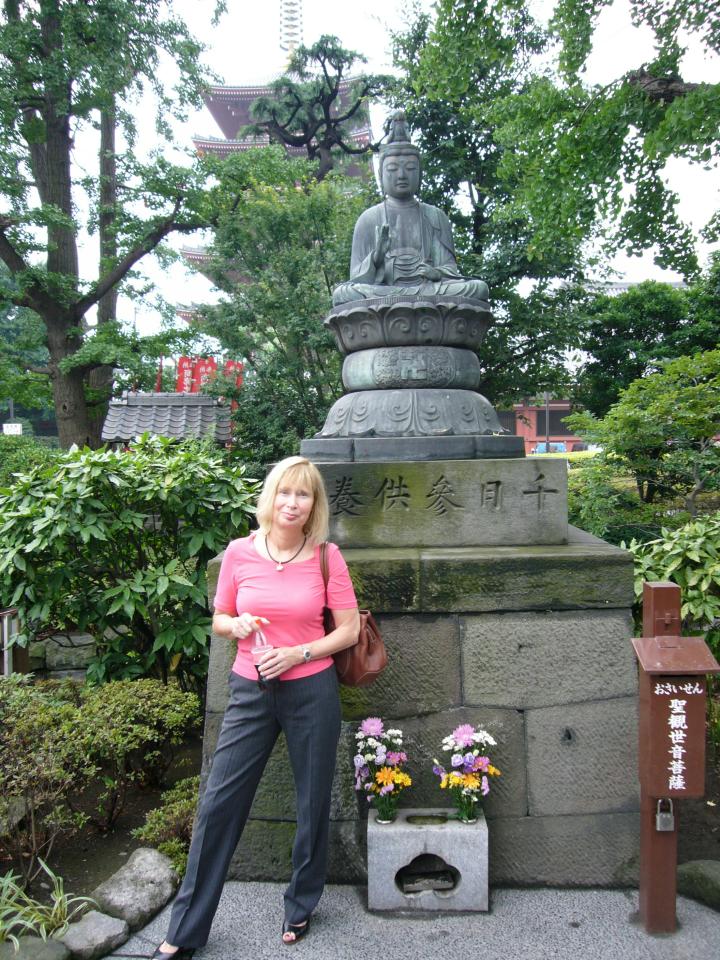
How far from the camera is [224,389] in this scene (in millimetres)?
10516

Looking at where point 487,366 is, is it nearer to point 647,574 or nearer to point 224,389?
point 224,389

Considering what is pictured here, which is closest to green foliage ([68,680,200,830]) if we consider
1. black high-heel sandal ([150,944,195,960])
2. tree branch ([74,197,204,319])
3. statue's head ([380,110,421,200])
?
black high-heel sandal ([150,944,195,960])

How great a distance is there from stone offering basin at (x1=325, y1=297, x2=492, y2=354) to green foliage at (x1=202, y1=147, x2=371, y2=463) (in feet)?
20.6

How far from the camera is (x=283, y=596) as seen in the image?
83.0 inches

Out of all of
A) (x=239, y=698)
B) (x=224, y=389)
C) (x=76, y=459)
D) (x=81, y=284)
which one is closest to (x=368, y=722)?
(x=239, y=698)

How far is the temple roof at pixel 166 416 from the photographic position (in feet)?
33.9

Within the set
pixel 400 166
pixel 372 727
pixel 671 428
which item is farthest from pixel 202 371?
pixel 372 727

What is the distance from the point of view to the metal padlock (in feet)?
7.33

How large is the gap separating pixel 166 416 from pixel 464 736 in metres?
9.06

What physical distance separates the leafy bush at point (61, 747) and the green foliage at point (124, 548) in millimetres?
463

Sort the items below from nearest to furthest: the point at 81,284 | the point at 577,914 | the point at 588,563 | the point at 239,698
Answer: the point at 239,698 < the point at 577,914 < the point at 588,563 < the point at 81,284

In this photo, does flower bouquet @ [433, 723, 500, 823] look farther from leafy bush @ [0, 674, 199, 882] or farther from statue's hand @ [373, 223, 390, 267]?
statue's hand @ [373, 223, 390, 267]

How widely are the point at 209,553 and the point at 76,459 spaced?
907 mm

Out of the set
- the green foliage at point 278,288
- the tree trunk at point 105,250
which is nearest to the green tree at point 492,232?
the green foliage at point 278,288
